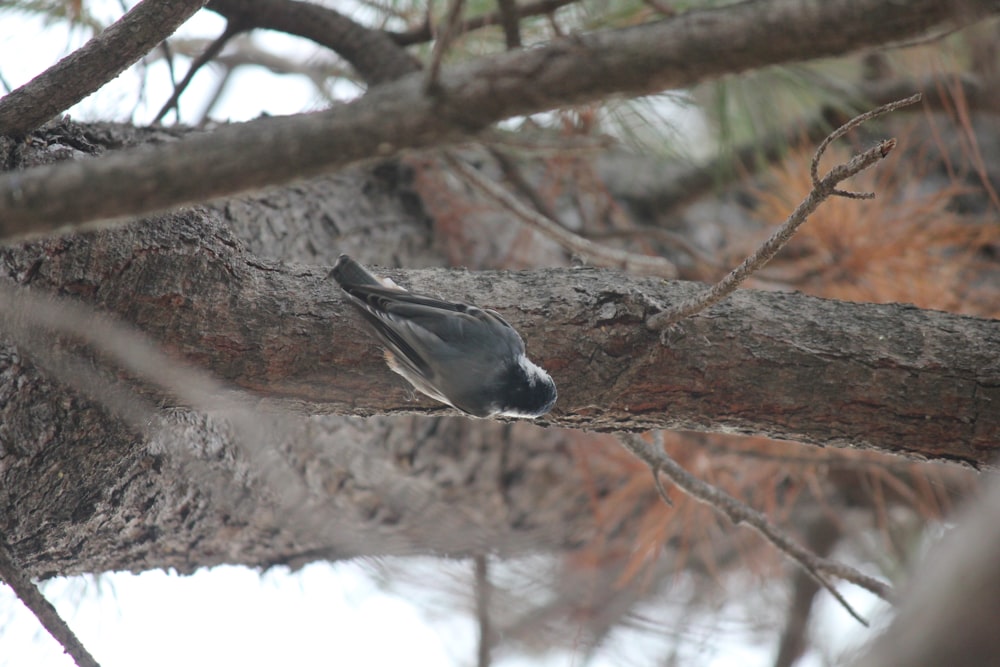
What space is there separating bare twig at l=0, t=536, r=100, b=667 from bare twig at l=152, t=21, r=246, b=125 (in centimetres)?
108

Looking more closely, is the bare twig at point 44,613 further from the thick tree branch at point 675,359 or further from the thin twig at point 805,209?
the thin twig at point 805,209

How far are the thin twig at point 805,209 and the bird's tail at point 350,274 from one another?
42 cm

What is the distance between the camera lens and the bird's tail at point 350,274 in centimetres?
124

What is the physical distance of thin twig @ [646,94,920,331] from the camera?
88 cm

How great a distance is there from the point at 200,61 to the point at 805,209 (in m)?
1.39

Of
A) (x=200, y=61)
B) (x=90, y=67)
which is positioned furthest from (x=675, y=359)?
(x=200, y=61)

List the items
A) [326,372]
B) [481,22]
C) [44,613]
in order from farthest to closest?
[481,22] → [326,372] → [44,613]

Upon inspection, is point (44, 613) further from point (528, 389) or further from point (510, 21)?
point (510, 21)

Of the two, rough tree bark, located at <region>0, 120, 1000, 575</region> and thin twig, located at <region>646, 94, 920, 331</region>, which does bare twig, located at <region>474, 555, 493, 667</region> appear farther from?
thin twig, located at <region>646, 94, 920, 331</region>

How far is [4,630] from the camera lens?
4.40ft

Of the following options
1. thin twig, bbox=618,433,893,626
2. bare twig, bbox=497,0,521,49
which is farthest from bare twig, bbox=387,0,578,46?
thin twig, bbox=618,433,893,626

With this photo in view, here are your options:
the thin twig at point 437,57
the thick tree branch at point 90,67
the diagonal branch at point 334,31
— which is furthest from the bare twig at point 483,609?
the thin twig at point 437,57

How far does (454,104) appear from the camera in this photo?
691 millimetres

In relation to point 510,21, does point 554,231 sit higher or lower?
lower
